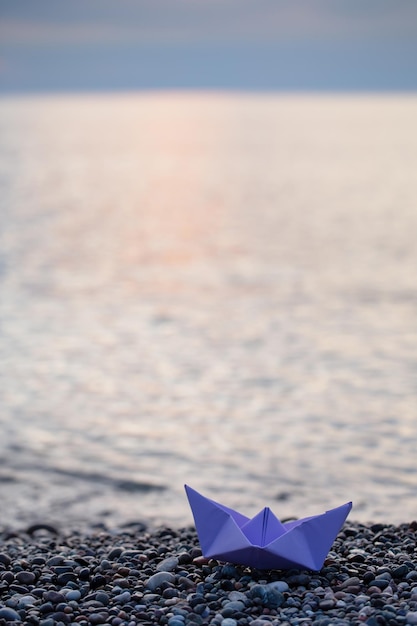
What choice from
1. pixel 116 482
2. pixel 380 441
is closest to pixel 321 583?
pixel 116 482

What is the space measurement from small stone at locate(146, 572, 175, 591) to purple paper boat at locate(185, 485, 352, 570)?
275 mm

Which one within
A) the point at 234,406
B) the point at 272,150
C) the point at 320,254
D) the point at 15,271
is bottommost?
the point at 234,406

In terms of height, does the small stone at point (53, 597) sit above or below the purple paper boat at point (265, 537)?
below

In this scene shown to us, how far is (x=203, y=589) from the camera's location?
5914 millimetres

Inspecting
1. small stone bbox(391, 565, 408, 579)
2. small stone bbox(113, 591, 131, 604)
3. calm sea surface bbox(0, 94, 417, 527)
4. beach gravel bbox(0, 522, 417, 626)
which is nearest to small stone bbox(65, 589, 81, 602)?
beach gravel bbox(0, 522, 417, 626)

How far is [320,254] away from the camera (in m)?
32.7

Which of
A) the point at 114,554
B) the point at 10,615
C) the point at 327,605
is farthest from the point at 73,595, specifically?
the point at 327,605

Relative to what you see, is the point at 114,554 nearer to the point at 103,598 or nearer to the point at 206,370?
the point at 103,598

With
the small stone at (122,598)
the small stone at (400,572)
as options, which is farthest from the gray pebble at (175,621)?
the small stone at (400,572)

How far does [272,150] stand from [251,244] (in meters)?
77.4

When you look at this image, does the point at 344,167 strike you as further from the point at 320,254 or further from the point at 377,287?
the point at 377,287

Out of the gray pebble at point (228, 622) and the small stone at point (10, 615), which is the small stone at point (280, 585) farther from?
the small stone at point (10, 615)

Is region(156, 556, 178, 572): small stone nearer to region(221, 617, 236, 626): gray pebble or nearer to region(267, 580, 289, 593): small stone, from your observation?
region(267, 580, 289, 593): small stone

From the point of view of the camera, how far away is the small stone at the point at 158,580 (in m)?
6.08
